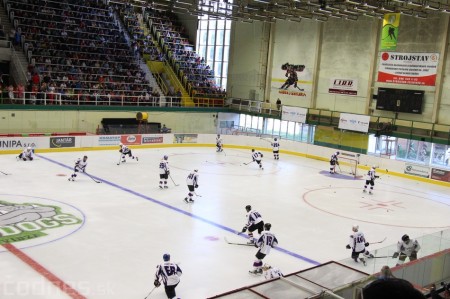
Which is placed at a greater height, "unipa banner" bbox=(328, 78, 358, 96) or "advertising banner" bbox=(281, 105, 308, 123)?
"unipa banner" bbox=(328, 78, 358, 96)

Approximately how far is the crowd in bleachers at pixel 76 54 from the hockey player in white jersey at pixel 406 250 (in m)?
23.0

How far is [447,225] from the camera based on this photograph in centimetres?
1644

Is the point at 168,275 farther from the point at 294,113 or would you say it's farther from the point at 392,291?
the point at 294,113

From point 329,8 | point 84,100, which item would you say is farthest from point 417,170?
point 84,100

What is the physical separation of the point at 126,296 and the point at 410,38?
24645 mm

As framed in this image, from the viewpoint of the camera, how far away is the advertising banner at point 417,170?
25.0 metres

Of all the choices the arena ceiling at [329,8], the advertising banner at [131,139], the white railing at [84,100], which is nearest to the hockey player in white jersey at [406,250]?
the arena ceiling at [329,8]

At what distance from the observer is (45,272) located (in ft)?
32.9

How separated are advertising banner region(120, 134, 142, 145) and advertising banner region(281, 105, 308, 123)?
965 centimetres

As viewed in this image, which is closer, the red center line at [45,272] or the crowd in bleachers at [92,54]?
the red center line at [45,272]

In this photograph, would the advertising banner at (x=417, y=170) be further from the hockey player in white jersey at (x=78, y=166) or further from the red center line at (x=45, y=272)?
the red center line at (x=45, y=272)

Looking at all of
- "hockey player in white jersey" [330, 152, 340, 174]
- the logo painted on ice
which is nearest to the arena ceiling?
"hockey player in white jersey" [330, 152, 340, 174]

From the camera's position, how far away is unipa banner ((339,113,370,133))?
2827 cm

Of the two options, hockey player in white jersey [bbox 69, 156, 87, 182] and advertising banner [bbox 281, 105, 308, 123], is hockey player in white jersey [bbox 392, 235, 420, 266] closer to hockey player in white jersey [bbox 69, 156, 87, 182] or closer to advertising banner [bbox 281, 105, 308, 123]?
hockey player in white jersey [bbox 69, 156, 87, 182]
